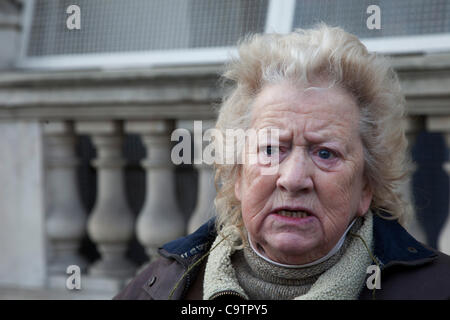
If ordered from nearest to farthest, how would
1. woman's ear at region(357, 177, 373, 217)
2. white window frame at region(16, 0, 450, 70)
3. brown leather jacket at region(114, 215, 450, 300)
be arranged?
brown leather jacket at region(114, 215, 450, 300), woman's ear at region(357, 177, 373, 217), white window frame at region(16, 0, 450, 70)

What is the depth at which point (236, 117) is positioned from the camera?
2031 millimetres

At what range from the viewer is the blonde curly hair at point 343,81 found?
186 centimetres

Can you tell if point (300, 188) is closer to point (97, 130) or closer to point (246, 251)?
point (246, 251)

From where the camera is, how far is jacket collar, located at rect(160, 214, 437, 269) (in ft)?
5.98

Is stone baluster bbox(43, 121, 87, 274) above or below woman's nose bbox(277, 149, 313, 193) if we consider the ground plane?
below

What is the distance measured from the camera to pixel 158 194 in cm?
303

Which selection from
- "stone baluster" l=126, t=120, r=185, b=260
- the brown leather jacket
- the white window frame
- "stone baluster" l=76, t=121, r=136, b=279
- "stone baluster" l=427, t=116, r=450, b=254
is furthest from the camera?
"stone baluster" l=76, t=121, r=136, b=279

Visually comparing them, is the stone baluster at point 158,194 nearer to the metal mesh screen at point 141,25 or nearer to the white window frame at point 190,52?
the white window frame at point 190,52

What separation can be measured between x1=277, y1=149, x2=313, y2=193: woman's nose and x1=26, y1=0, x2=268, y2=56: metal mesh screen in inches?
50.4

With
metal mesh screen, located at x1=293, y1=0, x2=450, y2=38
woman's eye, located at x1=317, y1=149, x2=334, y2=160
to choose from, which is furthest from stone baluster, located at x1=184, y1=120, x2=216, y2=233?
woman's eye, located at x1=317, y1=149, x2=334, y2=160

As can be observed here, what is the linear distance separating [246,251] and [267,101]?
0.47 meters

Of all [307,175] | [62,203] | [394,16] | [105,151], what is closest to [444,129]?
[394,16]

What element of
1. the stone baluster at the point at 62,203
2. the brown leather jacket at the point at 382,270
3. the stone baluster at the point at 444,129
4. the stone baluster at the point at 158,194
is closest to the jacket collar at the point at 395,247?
the brown leather jacket at the point at 382,270

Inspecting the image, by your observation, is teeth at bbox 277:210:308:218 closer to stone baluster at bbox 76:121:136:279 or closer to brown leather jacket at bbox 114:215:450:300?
brown leather jacket at bbox 114:215:450:300
